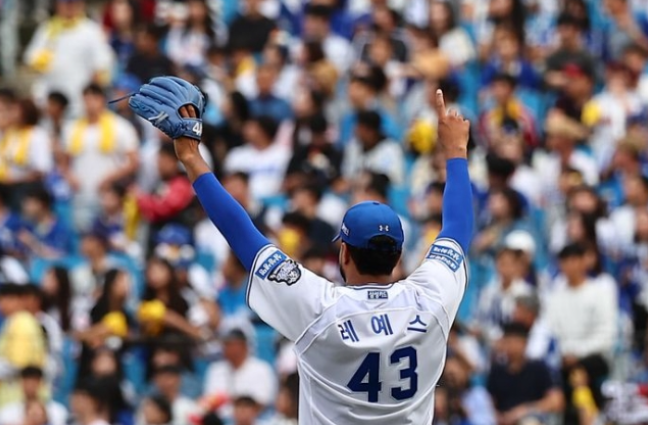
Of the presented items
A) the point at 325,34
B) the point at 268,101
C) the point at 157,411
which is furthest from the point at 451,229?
the point at 325,34

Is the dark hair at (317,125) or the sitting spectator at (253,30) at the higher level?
the dark hair at (317,125)

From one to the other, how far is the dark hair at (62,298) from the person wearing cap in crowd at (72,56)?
3644mm

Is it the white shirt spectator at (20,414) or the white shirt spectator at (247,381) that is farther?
the white shirt spectator at (247,381)

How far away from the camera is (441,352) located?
5691mm

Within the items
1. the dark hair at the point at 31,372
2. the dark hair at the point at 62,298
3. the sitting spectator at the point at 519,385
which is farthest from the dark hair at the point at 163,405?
the sitting spectator at the point at 519,385

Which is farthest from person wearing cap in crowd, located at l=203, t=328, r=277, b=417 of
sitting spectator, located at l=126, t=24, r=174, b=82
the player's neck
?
the player's neck

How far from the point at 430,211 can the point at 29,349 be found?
322 cm

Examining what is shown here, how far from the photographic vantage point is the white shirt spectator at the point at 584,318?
445 inches

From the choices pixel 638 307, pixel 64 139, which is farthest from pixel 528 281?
pixel 64 139

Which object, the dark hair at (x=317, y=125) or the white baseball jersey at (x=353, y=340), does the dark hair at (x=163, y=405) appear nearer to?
the dark hair at (x=317, y=125)

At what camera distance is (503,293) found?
38.5ft

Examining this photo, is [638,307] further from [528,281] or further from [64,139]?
[64,139]

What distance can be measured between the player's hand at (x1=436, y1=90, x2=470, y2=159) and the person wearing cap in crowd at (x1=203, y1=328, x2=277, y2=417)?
17.8 feet

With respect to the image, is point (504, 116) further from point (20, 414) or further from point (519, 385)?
point (20, 414)
